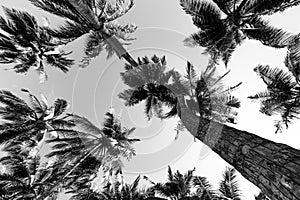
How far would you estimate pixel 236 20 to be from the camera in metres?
8.26

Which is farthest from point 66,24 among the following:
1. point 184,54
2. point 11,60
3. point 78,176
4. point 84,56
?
point 78,176

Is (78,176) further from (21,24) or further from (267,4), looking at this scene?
(267,4)

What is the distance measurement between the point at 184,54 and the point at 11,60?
8524 mm

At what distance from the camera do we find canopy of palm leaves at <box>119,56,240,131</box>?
9.29 m

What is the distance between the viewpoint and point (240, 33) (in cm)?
906

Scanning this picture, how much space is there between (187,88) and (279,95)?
3.51 m

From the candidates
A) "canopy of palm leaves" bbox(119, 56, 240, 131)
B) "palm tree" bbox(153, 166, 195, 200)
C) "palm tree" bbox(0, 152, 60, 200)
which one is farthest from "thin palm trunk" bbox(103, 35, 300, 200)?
"palm tree" bbox(0, 152, 60, 200)

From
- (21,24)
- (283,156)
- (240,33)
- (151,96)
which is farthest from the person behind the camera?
(151,96)

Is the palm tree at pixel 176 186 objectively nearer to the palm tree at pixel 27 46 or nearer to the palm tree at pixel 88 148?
the palm tree at pixel 88 148

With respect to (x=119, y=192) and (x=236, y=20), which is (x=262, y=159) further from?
(x=119, y=192)

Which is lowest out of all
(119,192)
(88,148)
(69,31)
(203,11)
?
(119,192)

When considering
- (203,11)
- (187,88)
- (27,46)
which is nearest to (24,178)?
(27,46)

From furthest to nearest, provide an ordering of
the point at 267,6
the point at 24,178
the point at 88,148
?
the point at 88,148, the point at 24,178, the point at 267,6

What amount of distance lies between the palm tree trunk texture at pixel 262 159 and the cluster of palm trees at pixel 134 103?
0.01 meters
